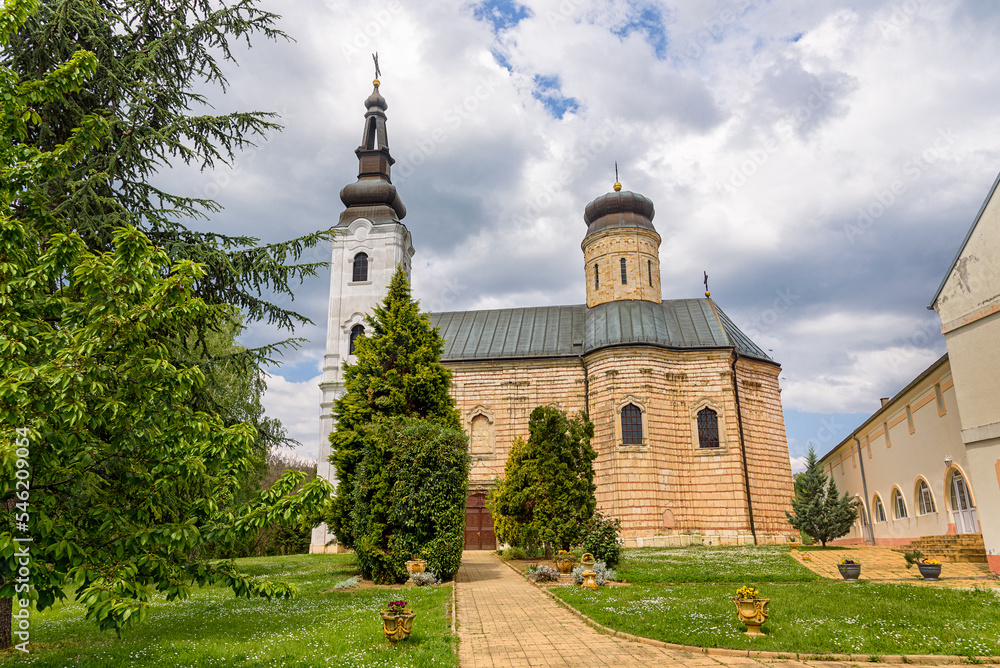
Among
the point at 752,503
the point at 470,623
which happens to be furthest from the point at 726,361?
the point at 470,623

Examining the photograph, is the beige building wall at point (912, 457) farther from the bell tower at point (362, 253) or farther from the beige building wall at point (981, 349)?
the bell tower at point (362, 253)

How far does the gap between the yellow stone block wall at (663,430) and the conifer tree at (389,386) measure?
12650mm

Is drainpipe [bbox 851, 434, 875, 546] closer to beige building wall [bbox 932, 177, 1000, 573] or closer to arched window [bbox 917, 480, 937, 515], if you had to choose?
arched window [bbox 917, 480, 937, 515]

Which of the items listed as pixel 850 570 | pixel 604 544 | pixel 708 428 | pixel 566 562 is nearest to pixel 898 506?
pixel 708 428

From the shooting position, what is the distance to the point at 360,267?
119 ft

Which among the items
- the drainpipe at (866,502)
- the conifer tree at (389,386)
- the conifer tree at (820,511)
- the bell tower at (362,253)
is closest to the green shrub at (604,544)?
the conifer tree at (389,386)

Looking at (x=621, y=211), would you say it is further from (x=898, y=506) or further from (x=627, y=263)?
(x=898, y=506)

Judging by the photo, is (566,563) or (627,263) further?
(627,263)

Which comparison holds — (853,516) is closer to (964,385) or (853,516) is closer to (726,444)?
(726,444)

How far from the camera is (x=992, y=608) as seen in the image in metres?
9.63

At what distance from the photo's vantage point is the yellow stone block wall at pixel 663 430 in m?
27.4

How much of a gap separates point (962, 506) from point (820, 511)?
4811 mm

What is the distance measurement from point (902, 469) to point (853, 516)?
3407mm

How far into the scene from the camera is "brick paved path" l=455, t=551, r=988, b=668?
7.29 m
